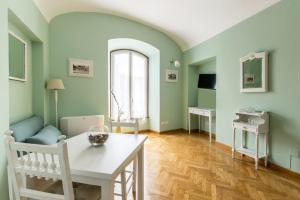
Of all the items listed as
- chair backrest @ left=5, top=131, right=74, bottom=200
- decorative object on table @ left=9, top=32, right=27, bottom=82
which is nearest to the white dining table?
chair backrest @ left=5, top=131, right=74, bottom=200

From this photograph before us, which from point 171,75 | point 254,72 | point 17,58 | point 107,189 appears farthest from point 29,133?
point 171,75

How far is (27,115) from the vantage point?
2902 mm

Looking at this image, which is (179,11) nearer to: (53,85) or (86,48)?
(86,48)

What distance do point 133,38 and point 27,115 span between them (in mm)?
3008

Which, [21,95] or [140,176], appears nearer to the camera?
[140,176]

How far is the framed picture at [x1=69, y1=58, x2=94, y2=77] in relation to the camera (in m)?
3.84

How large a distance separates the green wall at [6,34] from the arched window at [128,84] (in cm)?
205

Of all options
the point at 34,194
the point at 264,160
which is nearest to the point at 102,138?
the point at 34,194

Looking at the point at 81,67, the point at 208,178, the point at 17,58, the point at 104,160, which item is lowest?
the point at 208,178

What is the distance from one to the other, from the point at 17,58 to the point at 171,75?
3844 mm

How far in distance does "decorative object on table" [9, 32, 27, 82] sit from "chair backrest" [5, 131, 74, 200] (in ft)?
5.65

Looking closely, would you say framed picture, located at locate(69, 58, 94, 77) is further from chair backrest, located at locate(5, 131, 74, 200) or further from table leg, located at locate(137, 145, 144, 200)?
chair backrest, located at locate(5, 131, 74, 200)

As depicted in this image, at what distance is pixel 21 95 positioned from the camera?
267 cm

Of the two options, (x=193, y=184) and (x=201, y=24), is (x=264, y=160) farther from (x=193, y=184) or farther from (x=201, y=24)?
(x=201, y=24)
